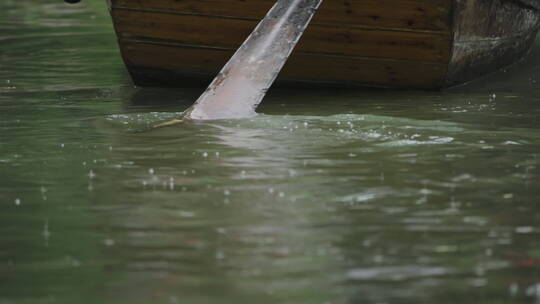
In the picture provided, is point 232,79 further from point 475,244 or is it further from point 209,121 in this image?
point 475,244

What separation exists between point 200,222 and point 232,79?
301 cm

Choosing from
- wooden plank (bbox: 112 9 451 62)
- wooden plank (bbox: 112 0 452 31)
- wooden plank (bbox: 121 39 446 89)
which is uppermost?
wooden plank (bbox: 112 0 452 31)

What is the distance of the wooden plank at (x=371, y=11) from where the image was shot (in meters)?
7.60

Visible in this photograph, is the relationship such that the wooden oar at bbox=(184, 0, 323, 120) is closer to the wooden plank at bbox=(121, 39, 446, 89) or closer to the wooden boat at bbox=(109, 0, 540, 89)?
the wooden boat at bbox=(109, 0, 540, 89)

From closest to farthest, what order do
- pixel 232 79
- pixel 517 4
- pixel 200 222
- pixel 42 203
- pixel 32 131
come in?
pixel 200 222, pixel 42 203, pixel 32 131, pixel 232 79, pixel 517 4

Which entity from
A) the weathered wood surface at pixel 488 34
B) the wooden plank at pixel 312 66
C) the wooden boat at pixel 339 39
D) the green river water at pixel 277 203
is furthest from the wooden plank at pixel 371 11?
the green river water at pixel 277 203

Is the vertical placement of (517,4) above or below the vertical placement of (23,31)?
above

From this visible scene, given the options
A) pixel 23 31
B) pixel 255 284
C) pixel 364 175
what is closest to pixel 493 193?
pixel 364 175

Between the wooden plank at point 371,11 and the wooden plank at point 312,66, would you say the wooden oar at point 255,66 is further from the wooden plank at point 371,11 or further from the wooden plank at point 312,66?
the wooden plank at point 312,66

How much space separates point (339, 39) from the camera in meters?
7.92

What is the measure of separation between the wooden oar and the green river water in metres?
0.19

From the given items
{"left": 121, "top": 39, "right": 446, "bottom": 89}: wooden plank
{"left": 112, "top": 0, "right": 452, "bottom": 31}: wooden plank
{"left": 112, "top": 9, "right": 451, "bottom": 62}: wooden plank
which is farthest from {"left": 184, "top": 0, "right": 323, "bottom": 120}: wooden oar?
{"left": 121, "top": 39, "right": 446, "bottom": 89}: wooden plank

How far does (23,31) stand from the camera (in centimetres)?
1327

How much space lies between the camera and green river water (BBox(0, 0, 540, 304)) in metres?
3.26
